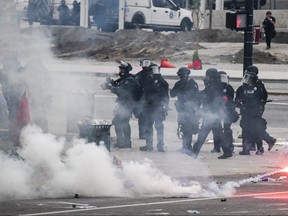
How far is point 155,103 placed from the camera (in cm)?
2266

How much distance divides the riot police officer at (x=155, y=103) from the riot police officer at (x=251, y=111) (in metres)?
1.40

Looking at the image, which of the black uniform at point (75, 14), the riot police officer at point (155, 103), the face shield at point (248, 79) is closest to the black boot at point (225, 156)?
the riot police officer at point (155, 103)

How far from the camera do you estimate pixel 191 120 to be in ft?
72.7

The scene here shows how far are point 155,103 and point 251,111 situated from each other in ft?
6.00

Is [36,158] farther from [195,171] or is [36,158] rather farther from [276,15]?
[276,15]

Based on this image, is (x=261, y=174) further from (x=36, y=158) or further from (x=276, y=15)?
(x=276, y=15)

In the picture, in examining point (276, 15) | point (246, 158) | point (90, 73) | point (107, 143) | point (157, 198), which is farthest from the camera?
point (276, 15)

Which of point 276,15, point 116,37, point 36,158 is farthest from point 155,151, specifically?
point 276,15

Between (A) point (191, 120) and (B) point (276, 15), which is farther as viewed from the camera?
(B) point (276, 15)

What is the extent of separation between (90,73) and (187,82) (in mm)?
4001

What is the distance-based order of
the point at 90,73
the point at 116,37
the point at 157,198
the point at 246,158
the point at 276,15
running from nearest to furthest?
the point at 157,198
the point at 246,158
the point at 90,73
the point at 116,37
the point at 276,15

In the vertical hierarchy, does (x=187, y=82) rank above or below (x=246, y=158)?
above

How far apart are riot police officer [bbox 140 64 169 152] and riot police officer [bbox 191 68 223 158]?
92cm

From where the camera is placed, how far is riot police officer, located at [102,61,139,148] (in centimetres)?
2258
